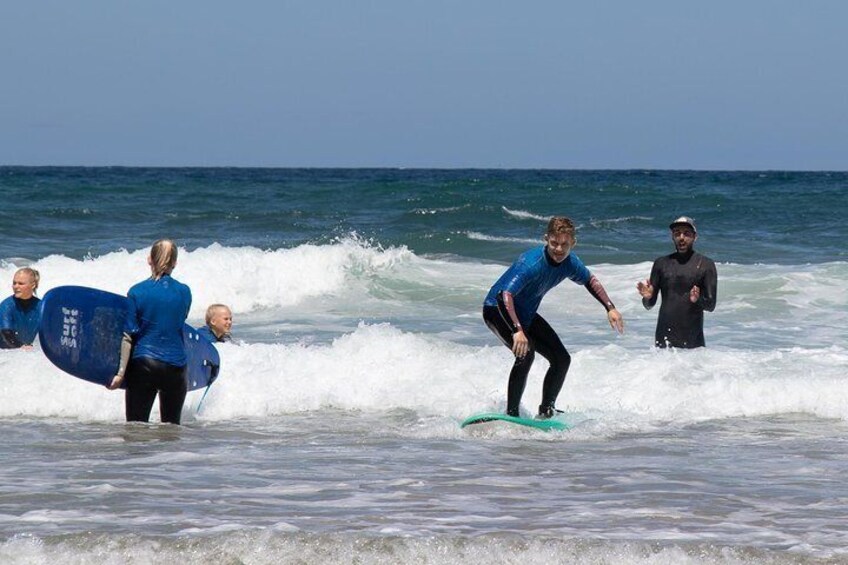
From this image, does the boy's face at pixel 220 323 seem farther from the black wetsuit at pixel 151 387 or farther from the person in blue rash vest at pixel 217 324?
the black wetsuit at pixel 151 387

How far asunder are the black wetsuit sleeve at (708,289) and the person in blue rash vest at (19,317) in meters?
5.02

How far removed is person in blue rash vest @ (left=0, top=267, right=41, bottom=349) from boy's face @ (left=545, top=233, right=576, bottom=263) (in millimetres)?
4057

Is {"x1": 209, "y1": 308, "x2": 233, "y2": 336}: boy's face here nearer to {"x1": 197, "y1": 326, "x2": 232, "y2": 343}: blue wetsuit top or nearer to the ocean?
{"x1": 197, "y1": 326, "x2": 232, "y2": 343}: blue wetsuit top

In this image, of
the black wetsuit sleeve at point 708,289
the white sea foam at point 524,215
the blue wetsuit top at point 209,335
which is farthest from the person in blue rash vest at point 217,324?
the white sea foam at point 524,215

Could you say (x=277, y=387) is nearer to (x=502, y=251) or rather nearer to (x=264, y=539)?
(x=264, y=539)

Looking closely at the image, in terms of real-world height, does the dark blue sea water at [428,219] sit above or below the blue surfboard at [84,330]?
above

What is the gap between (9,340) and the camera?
966 cm

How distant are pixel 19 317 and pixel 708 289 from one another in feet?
17.2

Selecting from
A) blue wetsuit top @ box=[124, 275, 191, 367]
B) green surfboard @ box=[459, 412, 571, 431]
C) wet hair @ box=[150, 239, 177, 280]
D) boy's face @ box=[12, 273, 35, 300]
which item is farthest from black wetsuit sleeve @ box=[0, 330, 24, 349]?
green surfboard @ box=[459, 412, 571, 431]

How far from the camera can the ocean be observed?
559 cm

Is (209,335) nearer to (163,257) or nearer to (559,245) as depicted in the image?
(163,257)

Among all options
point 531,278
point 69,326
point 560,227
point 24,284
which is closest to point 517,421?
point 531,278

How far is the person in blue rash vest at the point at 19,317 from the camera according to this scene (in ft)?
31.6

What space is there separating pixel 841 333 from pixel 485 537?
32.1 ft
